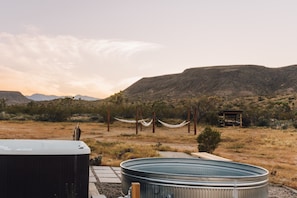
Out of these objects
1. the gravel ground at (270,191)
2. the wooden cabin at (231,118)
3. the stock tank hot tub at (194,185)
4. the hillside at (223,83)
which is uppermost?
the hillside at (223,83)

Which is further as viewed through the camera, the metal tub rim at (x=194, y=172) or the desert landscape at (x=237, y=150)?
the desert landscape at (x=237, y=150)

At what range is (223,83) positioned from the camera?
7406 cm

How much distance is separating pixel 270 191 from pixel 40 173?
4962 mm

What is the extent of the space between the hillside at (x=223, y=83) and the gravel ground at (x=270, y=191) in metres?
59.4

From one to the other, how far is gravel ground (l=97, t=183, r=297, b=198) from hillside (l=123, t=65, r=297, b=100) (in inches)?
2340

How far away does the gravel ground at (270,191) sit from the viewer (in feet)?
23.8

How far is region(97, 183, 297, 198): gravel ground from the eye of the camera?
7258mm

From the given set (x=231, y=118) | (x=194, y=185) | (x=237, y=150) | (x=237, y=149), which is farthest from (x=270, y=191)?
(x=231, y=118)

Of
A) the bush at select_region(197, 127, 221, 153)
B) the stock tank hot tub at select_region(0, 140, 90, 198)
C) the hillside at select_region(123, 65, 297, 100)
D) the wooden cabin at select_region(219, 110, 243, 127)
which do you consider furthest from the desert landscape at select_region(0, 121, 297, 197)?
the hillside at select_region(123, 65, 297, 100)

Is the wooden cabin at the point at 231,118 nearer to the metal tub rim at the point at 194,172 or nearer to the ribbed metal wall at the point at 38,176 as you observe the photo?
the metal tub rim at the point at 194,172

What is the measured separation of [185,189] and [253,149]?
12.3m

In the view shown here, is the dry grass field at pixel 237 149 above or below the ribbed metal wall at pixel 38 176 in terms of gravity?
below

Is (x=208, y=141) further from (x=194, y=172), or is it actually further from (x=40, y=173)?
(x=40, y=173)

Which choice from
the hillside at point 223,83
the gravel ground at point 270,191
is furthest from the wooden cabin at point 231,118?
the hillside at point 223,83
